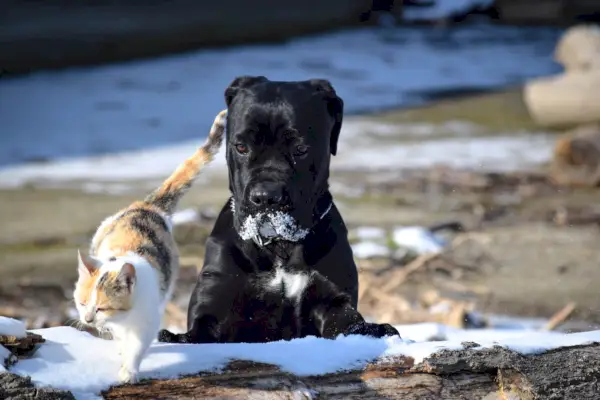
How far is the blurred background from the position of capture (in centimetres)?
664

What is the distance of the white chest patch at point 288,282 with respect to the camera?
3.46 m

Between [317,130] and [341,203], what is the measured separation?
5119 millimetres

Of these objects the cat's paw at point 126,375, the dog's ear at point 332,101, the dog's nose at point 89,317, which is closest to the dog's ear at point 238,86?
the dog's ear at point 332,101

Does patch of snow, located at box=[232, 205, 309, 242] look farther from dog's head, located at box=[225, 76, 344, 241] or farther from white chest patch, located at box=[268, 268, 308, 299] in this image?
white chest patch, located at box=[268, 268, 308, 299]

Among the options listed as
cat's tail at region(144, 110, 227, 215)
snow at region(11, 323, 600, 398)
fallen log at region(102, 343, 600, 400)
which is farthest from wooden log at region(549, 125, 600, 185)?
fallen log at region(102, 343, 600, 400)

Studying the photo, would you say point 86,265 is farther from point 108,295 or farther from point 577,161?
point 577,161

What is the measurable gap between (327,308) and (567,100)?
8798mm

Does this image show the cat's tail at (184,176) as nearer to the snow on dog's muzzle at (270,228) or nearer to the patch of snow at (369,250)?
the snow on dog's muzzle at (270,228)

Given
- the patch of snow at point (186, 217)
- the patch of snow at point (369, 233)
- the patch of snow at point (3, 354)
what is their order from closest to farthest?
the patch of snow at point (3, 354) < the patch of snow at point (369, 233) < the patch of snow at point (186, 217)

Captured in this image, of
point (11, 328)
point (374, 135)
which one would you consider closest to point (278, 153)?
point (11, 328)

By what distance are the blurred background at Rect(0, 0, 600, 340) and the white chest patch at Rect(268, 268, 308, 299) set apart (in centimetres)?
151

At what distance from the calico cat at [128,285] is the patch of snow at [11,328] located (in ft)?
0.52

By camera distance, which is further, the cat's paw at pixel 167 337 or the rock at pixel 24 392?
the cat's paw at pixel 167 337

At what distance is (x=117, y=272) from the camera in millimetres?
2871
